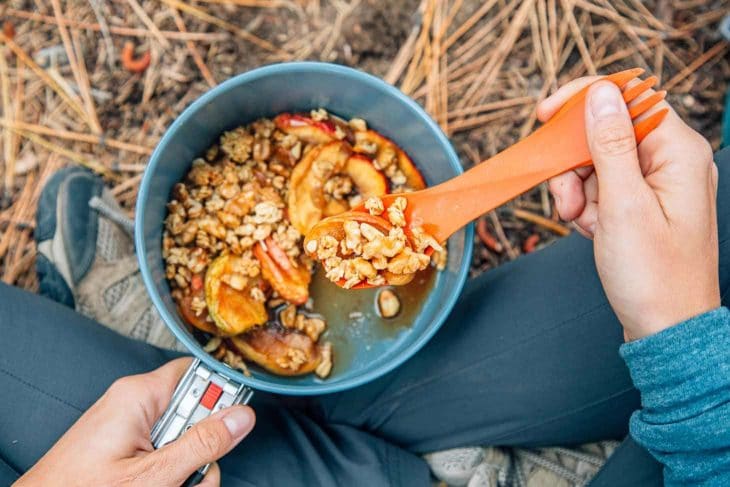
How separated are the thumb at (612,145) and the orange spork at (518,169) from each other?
3cm

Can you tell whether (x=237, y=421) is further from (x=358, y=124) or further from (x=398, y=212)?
(x=358, y=124)

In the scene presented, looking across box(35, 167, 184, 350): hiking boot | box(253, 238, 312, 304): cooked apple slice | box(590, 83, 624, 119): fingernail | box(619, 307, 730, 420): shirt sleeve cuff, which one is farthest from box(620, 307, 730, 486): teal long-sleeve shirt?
box(35, 167, 184, 350): hiking boot

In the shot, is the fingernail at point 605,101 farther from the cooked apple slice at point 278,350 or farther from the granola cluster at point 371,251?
the cooked apple slice at point 278,350

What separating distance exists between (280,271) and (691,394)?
1.98ft

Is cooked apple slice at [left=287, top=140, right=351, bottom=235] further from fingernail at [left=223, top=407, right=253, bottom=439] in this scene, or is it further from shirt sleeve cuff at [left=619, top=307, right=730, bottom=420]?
shirt sleeve cuff at [left=619, top=307, right=730, bottom=420]

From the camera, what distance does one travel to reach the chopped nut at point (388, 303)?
1.13 metres

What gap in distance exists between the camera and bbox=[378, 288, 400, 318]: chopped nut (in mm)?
1128

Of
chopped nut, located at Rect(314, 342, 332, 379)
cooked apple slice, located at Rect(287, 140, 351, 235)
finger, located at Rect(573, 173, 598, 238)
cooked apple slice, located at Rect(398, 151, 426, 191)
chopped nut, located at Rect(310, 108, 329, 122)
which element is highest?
finger, located at Rect(573, 173, 598, 238)

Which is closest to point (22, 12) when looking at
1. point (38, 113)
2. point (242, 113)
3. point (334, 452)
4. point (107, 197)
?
point (38, 113)

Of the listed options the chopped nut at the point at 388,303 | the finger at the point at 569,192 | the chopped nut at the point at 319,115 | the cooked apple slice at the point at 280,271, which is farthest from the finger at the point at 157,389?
A: the finger at the point at 569,192

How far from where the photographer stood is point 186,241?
3.52 feet

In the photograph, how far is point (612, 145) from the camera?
789mm

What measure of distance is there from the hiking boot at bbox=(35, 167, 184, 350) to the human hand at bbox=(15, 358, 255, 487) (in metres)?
0.46

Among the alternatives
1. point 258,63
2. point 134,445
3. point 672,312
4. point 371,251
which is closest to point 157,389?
point 134,445
